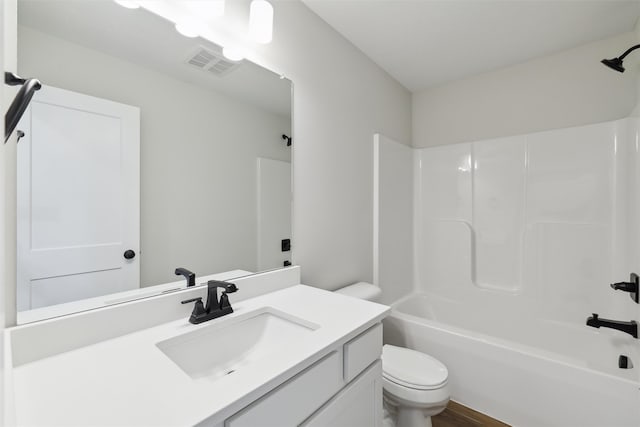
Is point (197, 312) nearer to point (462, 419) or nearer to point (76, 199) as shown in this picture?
point (76, 199)

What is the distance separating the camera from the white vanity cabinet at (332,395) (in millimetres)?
686

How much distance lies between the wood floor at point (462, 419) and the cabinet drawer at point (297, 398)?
48.5 inches

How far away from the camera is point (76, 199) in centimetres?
88

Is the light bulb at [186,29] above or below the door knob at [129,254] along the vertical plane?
above

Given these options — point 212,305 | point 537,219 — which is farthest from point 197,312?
point 537,219

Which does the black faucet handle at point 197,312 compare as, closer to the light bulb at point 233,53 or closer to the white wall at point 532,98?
the light bulb at point 233,53

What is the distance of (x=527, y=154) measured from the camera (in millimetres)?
2201

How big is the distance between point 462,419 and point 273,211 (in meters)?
1.67

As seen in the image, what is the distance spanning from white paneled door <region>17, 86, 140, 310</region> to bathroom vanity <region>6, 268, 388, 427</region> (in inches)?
4.6

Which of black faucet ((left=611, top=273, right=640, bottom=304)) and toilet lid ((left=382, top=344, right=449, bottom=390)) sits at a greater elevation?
black faucet ((left=611, top=273, right=640, bottom=304))

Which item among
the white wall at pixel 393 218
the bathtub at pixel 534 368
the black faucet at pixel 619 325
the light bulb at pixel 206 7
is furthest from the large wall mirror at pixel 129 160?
the black faucet at pixel 619 325

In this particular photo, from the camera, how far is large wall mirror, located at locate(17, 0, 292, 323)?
0.83 m

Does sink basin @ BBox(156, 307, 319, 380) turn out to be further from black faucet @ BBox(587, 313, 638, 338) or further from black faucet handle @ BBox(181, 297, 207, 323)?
black faucet @ BBox(587, 313, 638, 338)

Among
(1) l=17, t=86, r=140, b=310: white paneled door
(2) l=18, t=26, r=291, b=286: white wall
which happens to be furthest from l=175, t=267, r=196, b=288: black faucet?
(1) l=17, t=86, r=140, b=310: white paneled door
